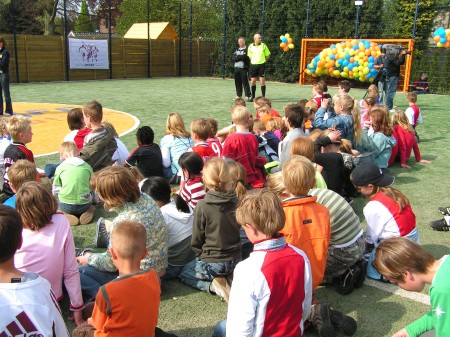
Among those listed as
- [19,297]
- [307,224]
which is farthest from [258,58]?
[19,297]

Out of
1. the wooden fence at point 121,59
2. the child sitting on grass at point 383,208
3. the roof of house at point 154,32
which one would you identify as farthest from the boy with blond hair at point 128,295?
the roof of house at point 154,32

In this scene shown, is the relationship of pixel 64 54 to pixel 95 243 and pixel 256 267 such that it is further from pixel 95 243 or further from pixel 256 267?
pixel 256 267

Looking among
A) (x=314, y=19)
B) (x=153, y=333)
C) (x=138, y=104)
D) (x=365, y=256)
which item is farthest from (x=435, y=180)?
(x=314, y=19)

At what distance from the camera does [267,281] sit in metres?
2.36

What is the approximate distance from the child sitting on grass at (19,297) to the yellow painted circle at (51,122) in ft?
19.2

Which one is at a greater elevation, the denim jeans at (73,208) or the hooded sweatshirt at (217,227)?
the hooded sweatshirt at (217,227)

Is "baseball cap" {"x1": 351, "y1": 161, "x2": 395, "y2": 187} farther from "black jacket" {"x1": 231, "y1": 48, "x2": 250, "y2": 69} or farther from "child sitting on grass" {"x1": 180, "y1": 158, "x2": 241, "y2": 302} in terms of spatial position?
"black jacket" {"x1": 231, "y1": 48, "x2": 250, "y2": 69}

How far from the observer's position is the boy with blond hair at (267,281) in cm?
237

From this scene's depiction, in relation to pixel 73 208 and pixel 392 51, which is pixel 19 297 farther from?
pixel 392 51

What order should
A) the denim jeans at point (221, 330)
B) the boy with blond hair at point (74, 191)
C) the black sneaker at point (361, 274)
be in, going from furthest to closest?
the boy with blond hair at point (74, 191) → the black sneaker at point (361, 274) → the denim jeans at point (221, 330)

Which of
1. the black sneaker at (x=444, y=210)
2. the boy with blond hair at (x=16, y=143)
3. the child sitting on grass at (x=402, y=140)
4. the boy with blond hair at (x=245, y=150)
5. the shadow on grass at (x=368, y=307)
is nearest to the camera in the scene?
the shadow on grass at (x=368, y=307)

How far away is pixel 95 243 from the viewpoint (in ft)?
14.4

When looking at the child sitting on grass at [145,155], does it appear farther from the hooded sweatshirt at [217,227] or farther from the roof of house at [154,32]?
the roof of house at [154,32]

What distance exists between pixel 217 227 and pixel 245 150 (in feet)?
6.54
